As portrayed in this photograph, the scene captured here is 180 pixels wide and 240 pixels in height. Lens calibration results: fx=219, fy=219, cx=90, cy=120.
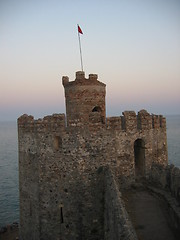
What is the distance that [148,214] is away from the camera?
9.38 metres

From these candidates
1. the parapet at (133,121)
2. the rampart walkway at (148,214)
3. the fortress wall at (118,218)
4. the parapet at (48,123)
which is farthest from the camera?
the parapet at (133,121)

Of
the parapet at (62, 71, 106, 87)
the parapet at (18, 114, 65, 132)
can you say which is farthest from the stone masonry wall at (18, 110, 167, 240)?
the parapet at (62, 71, 106, 87)

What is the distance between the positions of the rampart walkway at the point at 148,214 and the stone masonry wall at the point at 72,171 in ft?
3.68

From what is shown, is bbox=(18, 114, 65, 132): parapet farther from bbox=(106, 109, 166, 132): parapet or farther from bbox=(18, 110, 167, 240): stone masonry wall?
bbox=(106, 109, 166, 132): parapet

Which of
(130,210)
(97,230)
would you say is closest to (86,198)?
(97,230)

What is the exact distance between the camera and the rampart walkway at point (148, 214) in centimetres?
808

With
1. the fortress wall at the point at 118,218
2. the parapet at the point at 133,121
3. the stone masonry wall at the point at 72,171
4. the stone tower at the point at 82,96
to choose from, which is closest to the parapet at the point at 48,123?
the stone masonry wall at the point at 72,171

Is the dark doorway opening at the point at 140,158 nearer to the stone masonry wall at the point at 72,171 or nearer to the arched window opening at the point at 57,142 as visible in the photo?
the stone masonry wall at the point at 72,171

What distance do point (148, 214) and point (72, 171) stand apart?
402 cm

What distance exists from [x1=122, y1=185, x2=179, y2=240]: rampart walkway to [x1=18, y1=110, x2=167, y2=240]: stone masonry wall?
3.68ft

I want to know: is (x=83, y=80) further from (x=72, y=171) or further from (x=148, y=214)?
(x=148, y=214)

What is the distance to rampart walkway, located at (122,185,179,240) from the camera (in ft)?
26.5

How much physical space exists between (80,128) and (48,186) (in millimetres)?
3436

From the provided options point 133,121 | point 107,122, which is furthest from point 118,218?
point 133,121
